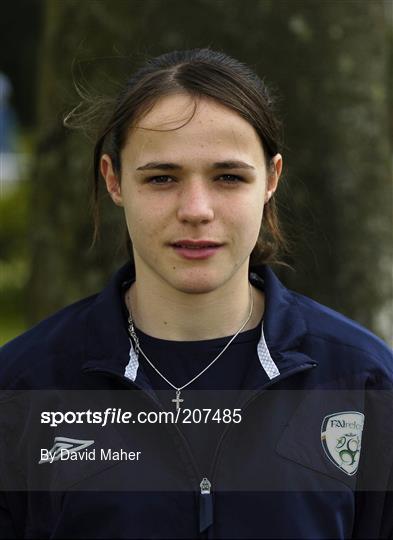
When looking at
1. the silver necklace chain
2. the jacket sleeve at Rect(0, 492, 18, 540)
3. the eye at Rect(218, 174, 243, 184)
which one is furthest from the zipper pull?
the eye at Rect(218, 174, 243, 184)

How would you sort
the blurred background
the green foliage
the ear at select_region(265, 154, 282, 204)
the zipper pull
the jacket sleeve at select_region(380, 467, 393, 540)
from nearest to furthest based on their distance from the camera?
the zipper pull → the jacket sleeve at select_region(380, 467, 393, 540) → the ear at select_region(265, 154, 282, 204) → the blurred background → the green foliage

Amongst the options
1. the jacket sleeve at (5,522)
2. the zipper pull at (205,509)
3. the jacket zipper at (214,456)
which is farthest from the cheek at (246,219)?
the jacket sleeve at (5,522)

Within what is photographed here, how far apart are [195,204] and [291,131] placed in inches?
67.5

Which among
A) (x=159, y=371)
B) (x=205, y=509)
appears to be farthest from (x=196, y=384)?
(x=205, y=509)

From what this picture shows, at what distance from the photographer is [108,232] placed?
4203 mm

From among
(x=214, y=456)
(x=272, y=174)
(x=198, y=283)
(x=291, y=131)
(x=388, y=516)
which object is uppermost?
(x=291, y=131)

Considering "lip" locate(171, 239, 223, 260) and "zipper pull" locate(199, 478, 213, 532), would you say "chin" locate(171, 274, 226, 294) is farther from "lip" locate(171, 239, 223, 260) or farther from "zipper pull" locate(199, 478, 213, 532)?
"zipper pull" locate(199, 478, 213, 532)

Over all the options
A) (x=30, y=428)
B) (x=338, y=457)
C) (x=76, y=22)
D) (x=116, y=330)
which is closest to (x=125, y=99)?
(x=116, y=330)

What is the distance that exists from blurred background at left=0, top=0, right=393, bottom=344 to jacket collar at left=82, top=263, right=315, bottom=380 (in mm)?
1125

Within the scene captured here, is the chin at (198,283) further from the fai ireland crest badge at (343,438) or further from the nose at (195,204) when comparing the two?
the fai ireland crest badge at (343,438)

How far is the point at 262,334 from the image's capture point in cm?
266

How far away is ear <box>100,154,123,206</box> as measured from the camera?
9.22 feet

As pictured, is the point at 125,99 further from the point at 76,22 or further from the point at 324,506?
the point at 76,22

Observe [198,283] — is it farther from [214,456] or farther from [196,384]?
[214,456]
